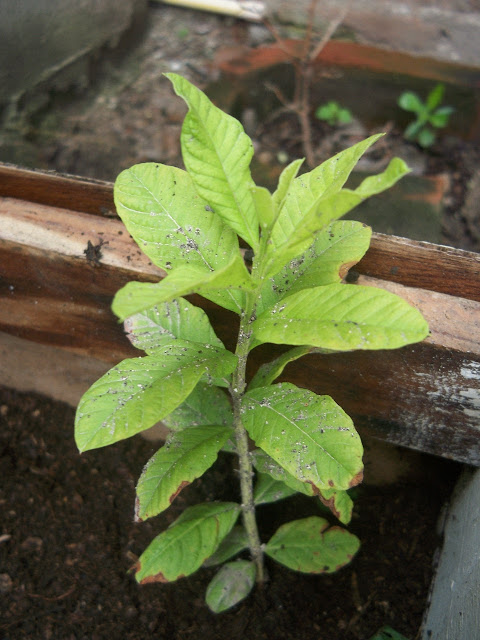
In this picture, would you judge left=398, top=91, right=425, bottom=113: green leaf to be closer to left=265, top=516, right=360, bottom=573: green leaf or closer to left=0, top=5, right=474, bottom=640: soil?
left=0, top=5, right=474, bottom=640: soil

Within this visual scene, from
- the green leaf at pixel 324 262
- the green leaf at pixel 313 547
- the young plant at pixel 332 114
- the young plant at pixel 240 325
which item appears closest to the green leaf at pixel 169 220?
the young plant at pixel 240 325

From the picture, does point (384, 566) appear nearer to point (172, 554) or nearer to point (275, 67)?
point (172, 554)

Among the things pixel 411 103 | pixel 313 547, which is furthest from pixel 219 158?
pixel 411 103

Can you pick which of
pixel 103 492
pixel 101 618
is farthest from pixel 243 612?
pixel 103 492

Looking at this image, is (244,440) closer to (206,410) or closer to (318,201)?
(206,410)

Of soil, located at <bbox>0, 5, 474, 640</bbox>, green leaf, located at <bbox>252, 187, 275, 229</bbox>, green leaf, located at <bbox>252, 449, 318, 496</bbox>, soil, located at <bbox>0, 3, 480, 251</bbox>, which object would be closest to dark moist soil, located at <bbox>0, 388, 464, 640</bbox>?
soil, located at <bbox>0, 5, 474, 640</bbox>

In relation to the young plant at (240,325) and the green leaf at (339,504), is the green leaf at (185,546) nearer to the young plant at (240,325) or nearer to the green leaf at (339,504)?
the young plant at (240,325)
